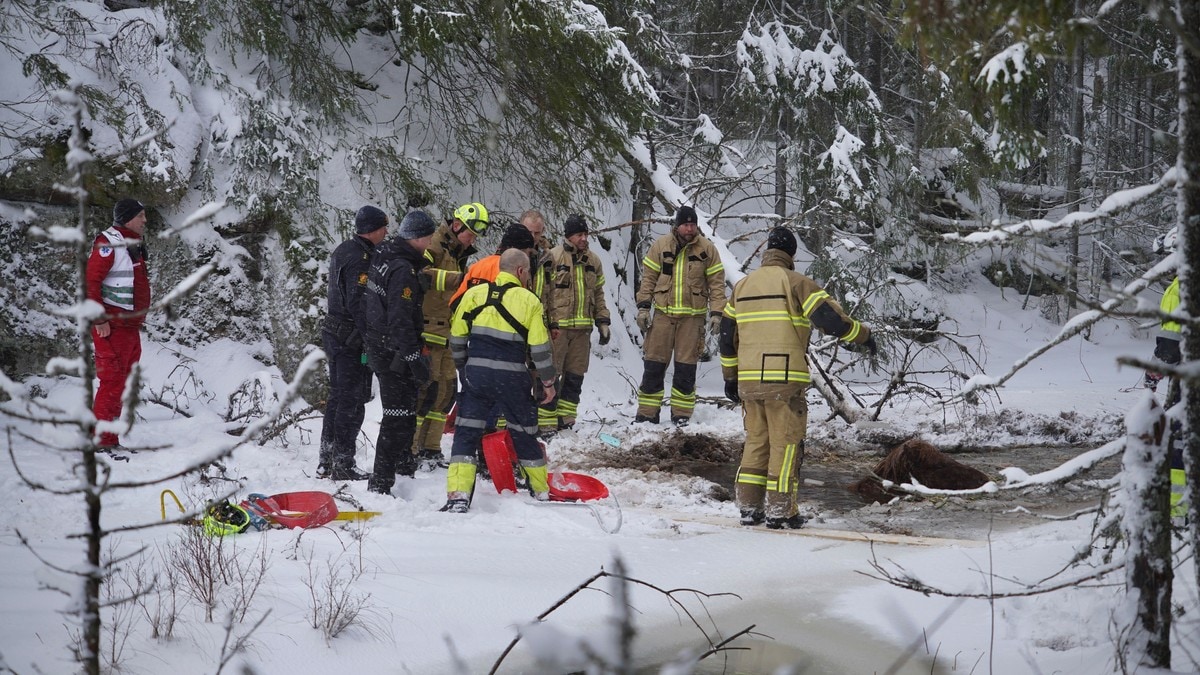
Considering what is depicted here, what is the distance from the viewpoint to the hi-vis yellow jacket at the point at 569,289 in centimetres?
950

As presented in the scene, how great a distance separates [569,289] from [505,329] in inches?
129

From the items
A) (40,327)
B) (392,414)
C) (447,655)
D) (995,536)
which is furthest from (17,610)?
(40,327)

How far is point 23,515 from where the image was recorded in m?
5.50

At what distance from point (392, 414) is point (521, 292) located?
48.7 inches

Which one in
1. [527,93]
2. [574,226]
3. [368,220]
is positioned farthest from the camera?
A: [527,93]

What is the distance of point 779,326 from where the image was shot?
6.06 m

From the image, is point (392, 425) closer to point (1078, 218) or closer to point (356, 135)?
point (1078, 218)

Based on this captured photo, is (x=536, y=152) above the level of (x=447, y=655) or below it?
above

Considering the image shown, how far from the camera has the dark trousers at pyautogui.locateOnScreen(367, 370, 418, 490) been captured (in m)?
6.45

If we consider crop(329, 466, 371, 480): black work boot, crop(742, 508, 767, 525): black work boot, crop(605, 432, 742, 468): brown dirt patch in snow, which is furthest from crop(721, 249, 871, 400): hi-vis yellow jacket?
crop(329, 466, 371, 480): black work boot

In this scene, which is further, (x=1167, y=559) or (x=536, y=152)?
(x=536, y=152)

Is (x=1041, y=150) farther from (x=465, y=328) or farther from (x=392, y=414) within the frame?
(x=392, y=414)

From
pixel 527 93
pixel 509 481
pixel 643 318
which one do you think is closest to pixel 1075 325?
pixel 509 481

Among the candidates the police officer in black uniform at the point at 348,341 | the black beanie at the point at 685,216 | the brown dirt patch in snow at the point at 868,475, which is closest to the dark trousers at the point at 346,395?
the police officer in black uniform at the point at 348,341
